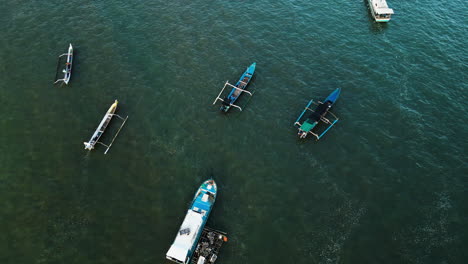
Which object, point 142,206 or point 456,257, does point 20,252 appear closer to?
point 142,206

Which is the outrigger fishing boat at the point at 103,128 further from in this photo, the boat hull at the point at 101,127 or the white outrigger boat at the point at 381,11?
the white outrigger boat at the point at 381,11

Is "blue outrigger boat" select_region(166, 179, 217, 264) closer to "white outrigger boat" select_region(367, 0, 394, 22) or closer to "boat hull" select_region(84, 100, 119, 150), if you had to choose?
"boat hull" select_region(84, 100, 119, 150)

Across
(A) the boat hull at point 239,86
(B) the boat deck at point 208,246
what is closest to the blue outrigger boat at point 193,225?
(B) the boat deck at point 208,246

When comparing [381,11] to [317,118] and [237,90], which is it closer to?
[317,118]

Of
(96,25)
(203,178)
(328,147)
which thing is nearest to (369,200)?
(328,147)

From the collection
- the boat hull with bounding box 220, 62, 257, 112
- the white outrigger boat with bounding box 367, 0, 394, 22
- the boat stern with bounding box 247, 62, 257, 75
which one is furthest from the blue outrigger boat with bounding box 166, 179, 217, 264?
the white outrigger boat with bounding box 367, 0, 394, 22
